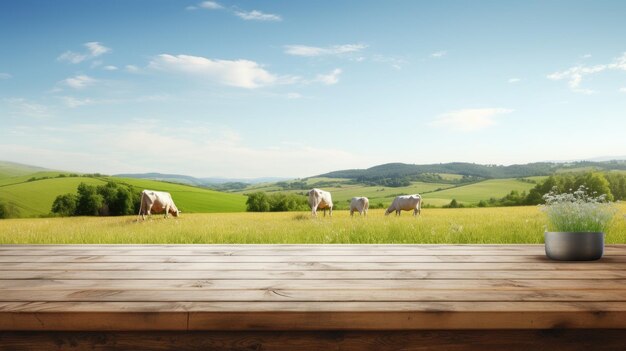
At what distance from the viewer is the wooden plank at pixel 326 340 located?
95.3 inches

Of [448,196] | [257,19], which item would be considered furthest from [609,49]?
[448,196]

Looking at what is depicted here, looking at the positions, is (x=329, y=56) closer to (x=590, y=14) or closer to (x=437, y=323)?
(x=590, y=14)

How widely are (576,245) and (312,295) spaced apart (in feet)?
8.46

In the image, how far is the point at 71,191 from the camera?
25.5m

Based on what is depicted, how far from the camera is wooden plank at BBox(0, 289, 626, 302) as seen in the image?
2.71 m

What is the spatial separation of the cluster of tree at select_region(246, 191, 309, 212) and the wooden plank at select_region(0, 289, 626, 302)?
25062 millimetres

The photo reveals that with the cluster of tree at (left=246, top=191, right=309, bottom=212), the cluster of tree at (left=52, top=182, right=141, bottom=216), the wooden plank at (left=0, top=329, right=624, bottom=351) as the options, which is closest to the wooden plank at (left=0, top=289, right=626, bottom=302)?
the wooden plank at (left=0, top=329, right=624, bottom=351)

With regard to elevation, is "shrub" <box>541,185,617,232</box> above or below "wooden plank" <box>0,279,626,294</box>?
above

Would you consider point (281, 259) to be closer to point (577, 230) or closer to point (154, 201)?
point (577, 230)

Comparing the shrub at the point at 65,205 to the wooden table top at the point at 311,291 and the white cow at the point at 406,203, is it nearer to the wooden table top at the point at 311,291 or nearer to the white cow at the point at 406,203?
the white cow at the point at 406,203

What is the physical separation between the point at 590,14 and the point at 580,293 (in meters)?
14.7

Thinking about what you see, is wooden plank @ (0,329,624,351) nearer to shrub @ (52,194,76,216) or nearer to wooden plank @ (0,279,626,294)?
wooden plank @ (0,279,626,294)

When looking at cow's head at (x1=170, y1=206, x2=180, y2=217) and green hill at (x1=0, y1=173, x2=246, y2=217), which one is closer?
cow's head at (x1=170, y1=206, x2=180, y2=217)

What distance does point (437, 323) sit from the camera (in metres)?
2.41
